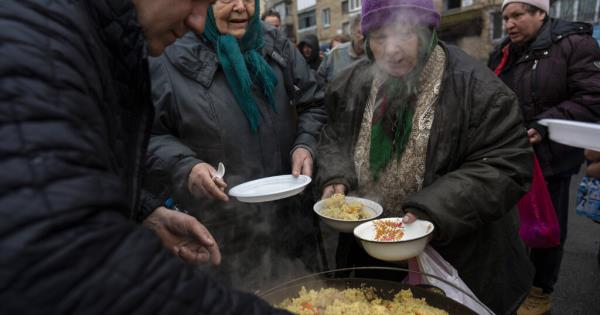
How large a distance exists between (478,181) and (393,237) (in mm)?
490

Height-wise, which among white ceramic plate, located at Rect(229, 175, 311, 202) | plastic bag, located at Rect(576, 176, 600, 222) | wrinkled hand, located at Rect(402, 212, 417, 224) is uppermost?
white ceramic plate, located at Rect(229, 175, 311, 202)

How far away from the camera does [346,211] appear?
203cm

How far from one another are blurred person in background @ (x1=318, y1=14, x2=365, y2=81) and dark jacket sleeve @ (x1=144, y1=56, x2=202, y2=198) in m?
3.55

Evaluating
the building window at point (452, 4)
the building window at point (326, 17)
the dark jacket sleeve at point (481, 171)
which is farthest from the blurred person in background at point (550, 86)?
the building window at point (326, 17)

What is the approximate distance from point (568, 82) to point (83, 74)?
3575 millimetres

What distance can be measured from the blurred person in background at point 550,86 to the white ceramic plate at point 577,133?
6.14ft

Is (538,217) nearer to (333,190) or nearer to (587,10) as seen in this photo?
(333,190)

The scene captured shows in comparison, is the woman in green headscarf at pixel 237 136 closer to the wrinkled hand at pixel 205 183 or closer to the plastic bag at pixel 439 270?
the wrinkled hand at pixel 205 183

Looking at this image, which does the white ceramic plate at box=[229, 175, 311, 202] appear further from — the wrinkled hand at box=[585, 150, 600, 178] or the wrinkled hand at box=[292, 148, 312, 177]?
the wrinkled hand at box=[585, 150, 600, 178]

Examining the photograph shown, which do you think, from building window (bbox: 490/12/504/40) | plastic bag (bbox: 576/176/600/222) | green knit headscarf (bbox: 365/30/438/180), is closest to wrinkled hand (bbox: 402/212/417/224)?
green knit headscarf (bbox: 365/30/438/180)

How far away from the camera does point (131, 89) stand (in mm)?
950

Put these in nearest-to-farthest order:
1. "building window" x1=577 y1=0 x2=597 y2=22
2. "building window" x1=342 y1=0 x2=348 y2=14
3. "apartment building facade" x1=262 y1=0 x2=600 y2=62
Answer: "building window" x1=577 y1=0 x2=597 y2=22 < "apartment building facade" x1=262 y1=0 x2=600 y2=62 < "building window" x1=342 y1=0 x2=348 y2=14

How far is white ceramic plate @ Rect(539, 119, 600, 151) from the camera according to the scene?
135cm

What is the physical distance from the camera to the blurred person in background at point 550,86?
302 centimetres
